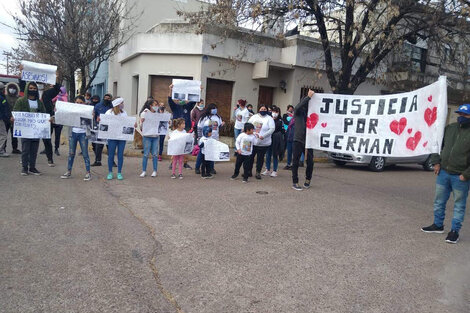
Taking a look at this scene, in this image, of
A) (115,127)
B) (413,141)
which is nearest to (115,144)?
(115,127)

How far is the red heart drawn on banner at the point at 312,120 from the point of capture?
8.04 metres

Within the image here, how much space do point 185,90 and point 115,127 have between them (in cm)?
229

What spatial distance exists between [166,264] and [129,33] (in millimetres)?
19335

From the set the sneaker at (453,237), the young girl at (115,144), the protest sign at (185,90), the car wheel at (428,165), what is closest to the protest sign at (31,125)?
the young girl at (115,144)

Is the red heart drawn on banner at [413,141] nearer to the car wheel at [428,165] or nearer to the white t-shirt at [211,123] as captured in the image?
the white t-shirt at [211,123]

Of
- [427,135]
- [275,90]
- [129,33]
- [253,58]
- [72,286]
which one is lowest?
[72,286]

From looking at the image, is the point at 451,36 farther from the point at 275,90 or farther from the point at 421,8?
the point at 275,90

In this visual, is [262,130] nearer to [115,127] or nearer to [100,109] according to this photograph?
[115,127]

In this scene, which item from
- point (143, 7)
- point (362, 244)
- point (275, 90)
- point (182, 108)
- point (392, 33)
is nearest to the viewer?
point (362, 244)

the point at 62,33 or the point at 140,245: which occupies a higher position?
the point at 62,33

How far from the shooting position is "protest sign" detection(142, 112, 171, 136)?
325 inches

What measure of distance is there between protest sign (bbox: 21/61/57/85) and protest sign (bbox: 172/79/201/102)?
2825 millimetres

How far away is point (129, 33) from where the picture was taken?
20.6 metres

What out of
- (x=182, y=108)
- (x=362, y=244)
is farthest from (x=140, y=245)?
(x=182, y=108)
